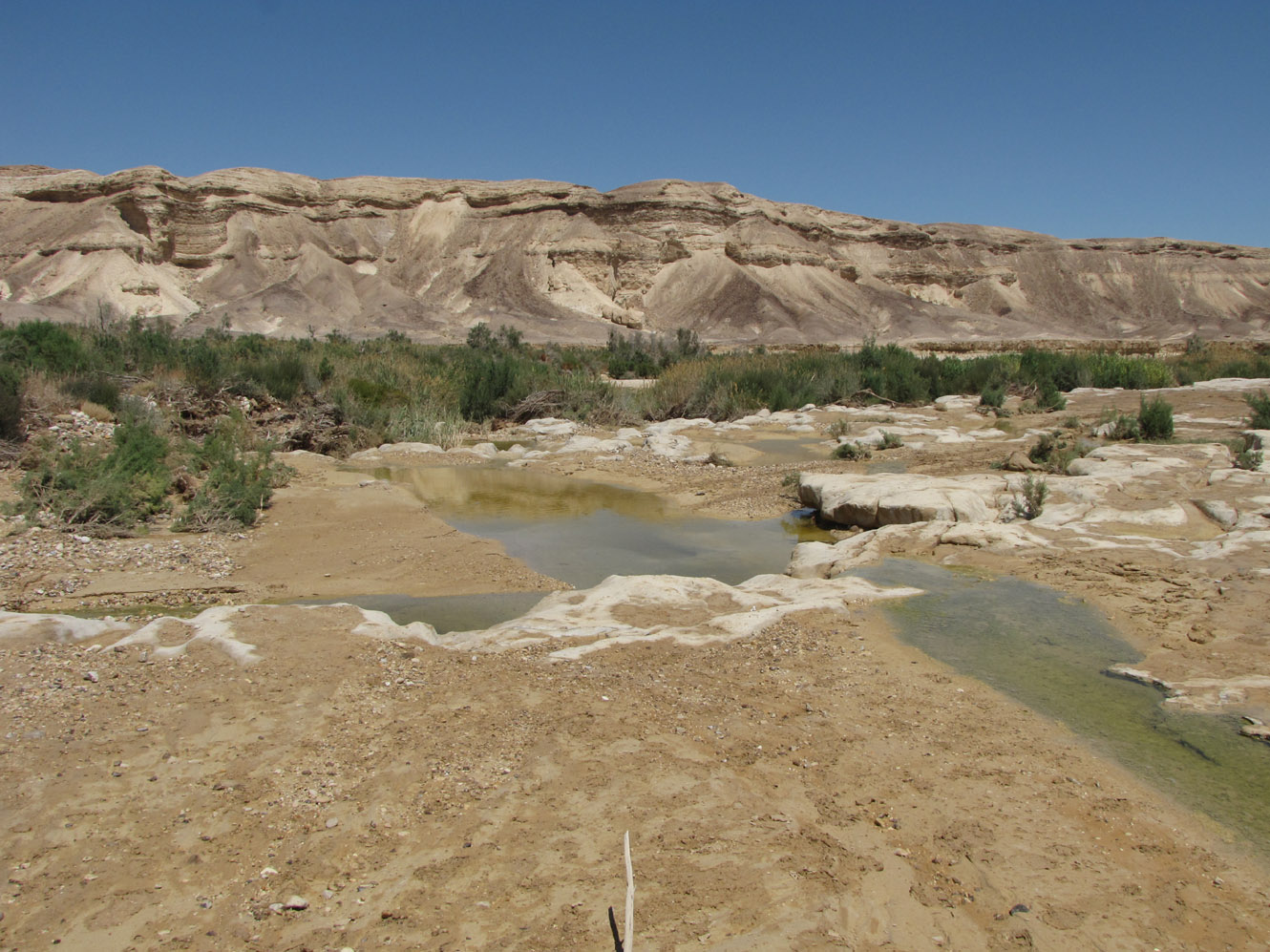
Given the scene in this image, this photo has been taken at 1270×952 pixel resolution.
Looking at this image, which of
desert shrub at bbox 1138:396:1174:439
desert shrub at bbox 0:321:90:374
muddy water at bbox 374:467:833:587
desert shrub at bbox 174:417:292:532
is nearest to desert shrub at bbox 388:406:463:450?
muddy water at bbox 374:467:833:587

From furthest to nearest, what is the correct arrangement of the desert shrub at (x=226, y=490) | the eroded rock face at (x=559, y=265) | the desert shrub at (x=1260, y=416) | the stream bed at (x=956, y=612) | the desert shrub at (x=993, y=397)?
the eroded rock face at (x=559, y=265), the desert shrub at (x=993, y=397), the desert shrub at (x=1260, y=416), the desert shrub at (x=226, y=490), the stream bed at (x=956, y=612)

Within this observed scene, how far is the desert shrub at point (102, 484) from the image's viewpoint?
27.0 feet

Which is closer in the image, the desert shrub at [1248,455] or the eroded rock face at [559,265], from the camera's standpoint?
the desert shrub at [1248,455]

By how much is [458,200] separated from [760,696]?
→ 67.2 m

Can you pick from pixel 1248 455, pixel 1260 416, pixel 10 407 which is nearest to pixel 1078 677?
pixel 1248 455

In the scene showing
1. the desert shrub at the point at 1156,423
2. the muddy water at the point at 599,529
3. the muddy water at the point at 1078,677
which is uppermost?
the desert shrub at the point at 1156,423

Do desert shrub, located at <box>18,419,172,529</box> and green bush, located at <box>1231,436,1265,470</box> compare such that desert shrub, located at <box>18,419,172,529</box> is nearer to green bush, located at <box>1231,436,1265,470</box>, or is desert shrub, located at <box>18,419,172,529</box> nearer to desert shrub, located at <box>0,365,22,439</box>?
desert shrub, located at <box>0,365,22,439</box>

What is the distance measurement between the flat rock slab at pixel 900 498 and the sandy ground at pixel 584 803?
2.82 metres

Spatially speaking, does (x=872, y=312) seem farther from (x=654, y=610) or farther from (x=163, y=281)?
(x=654, y=610)

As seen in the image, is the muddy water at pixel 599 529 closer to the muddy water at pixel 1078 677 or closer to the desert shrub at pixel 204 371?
the muddy water at pixel 1078 677

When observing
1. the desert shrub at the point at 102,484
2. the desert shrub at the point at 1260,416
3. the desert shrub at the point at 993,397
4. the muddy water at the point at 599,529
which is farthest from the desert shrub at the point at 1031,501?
the desert shrub at the point at 993,397

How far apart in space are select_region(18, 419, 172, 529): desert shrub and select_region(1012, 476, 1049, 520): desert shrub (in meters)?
8.73

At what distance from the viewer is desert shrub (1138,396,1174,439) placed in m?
12.6

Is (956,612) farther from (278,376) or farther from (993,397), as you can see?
(993,397)
